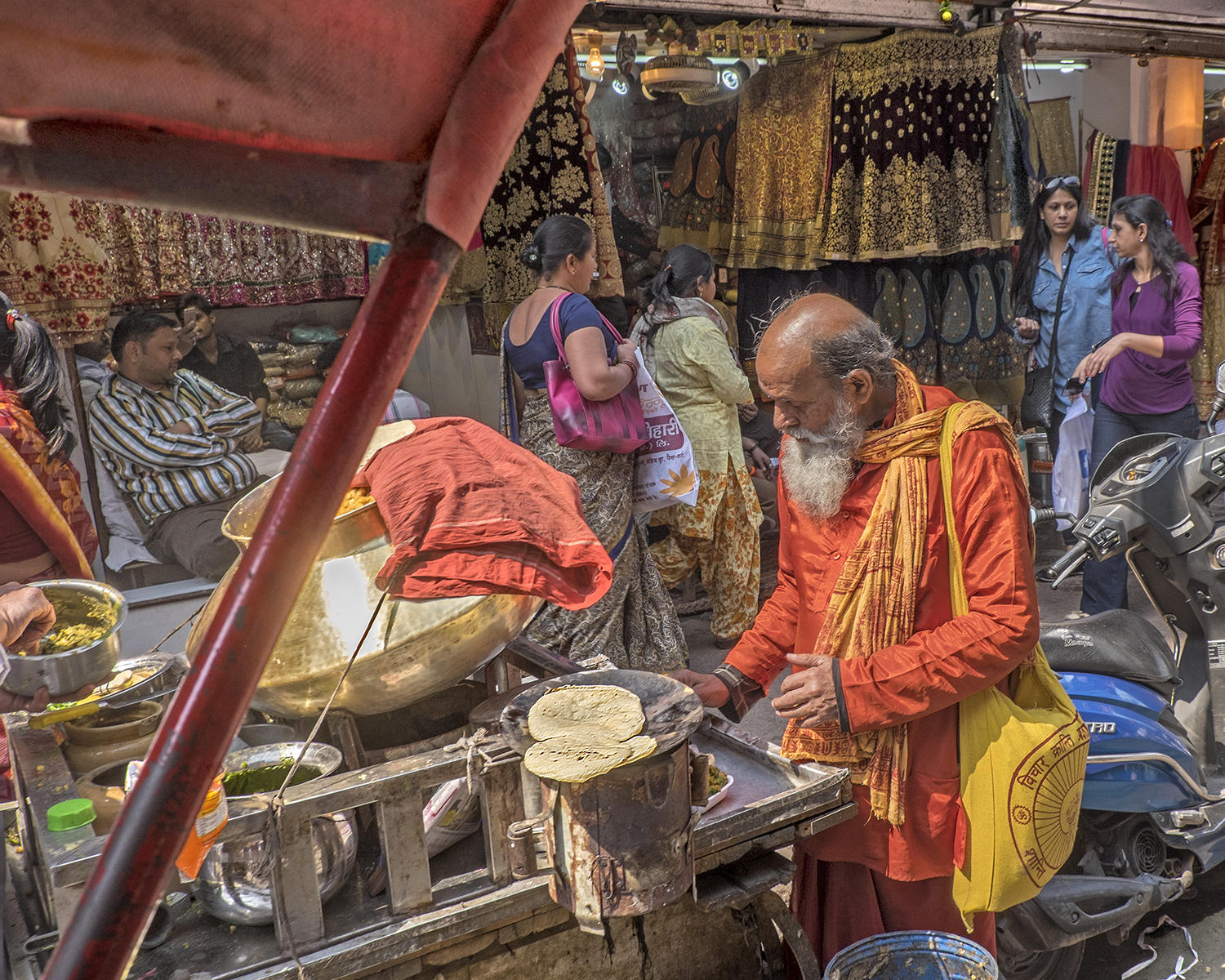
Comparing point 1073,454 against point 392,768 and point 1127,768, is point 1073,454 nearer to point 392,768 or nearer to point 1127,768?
point 1127,768

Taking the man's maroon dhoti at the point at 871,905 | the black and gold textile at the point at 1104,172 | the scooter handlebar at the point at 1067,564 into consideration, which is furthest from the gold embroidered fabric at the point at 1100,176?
the man's maroon dhoti at the point at 871,905

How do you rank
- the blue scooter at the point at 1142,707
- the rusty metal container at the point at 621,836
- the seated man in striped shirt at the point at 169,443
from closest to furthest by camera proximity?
1. the rusty metal container at the point at 621,836
2. the blue scooter at the point at 1142,707
3. the seated man in striped shirt at the point at 169,443

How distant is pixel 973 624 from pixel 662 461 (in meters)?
2.32

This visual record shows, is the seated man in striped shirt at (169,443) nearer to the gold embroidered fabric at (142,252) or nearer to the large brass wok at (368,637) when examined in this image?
the gold embroidered fabric at (142,252)

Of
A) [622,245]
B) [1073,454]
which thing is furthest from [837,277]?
[1073,454]

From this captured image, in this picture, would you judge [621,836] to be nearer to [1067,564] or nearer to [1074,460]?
[1067,564]

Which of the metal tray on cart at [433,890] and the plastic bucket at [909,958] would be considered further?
the plastic bucket at [909,958]

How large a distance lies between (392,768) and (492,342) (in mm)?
3889

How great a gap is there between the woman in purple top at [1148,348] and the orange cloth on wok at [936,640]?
3263mm

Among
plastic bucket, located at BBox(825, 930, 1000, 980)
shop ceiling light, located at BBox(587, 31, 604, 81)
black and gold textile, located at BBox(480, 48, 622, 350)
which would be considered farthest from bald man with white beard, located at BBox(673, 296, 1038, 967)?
shop ceiling light, located at BBox(587, 31, 604, 81)

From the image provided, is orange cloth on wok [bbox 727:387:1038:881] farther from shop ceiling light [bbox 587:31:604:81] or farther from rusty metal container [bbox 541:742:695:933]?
shop ceiling light [bbox 587:31:604:81]

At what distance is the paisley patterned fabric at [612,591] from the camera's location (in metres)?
4.00

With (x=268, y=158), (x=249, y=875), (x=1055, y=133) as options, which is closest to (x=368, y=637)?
(x=249, y=875)

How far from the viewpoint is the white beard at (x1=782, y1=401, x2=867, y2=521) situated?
2.00m
